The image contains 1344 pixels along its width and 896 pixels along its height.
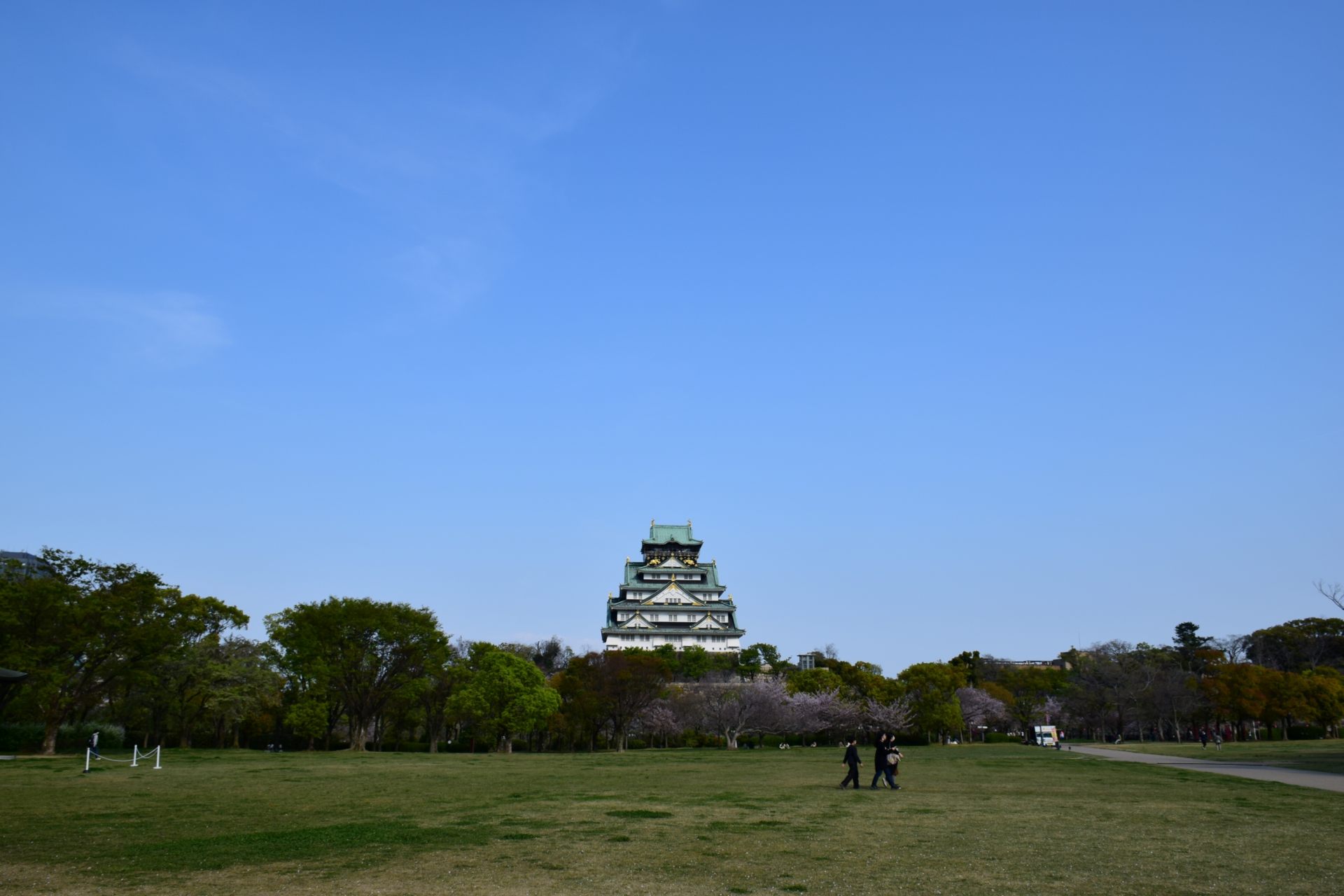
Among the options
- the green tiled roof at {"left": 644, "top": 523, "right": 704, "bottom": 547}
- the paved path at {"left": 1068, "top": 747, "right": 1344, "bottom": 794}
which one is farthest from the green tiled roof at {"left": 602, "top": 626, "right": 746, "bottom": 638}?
the paved path at {"left": 1068, "top": 747, "right": 1344, "bottom": 794}

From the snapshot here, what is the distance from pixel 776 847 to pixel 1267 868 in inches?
263

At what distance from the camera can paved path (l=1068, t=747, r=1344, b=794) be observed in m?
28.2

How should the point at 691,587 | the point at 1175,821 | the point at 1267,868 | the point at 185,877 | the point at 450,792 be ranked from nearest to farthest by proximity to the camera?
1. the point at 185,877
2. the point at 1267,868
3. the point at 1175,821
4. the point at 450,792
5. the point at 691,587

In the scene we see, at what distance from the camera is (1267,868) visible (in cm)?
1248

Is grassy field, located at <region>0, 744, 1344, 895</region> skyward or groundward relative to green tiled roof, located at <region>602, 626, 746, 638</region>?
groundward

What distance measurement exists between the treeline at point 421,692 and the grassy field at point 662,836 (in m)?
20.8

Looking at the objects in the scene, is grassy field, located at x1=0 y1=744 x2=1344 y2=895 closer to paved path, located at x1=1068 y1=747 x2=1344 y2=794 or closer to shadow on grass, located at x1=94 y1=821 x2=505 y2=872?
shadow on grass, located at x1=94 y1=821 x2=505 y2=872

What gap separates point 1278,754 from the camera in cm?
4981

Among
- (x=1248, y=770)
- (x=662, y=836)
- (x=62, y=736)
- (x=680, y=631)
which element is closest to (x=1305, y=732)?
(x=1248, y=770)

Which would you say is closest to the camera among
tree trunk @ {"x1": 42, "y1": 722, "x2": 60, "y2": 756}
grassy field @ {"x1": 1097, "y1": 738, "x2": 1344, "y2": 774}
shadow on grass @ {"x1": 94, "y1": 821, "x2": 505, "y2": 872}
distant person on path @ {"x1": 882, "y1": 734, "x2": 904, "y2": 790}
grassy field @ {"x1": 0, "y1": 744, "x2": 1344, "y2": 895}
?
grassy field @ {"x1": 0, "y1": 744, "x2": 1344, "y2": 895}

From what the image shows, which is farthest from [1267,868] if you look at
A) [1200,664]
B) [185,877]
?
[1200,664]

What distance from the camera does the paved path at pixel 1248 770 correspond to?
28.2 m

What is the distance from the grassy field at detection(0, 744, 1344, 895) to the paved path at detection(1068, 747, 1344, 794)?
7.10 feet

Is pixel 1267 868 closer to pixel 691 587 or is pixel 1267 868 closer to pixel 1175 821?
pixel 1175 821
